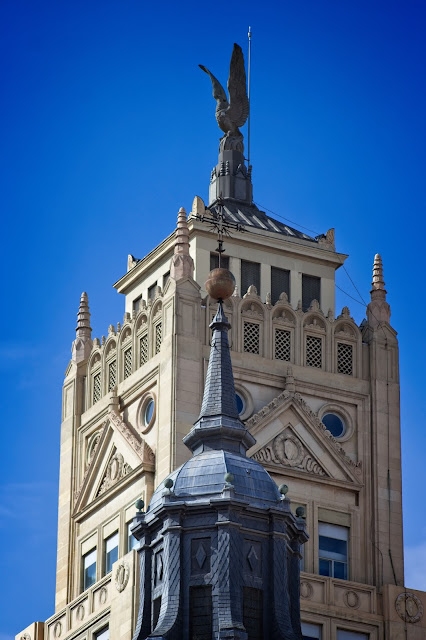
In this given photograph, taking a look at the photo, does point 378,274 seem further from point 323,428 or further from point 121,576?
point 121,576

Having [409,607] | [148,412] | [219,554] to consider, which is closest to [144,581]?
[219,554]

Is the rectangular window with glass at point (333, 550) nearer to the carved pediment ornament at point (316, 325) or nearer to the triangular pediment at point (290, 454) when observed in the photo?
the triangular pediment at point (290, 454)

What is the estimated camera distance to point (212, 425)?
71.2 m

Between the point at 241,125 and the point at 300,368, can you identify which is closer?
the point at 300,368

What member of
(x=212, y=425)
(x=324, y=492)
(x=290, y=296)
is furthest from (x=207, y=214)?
(x=212, y=425)

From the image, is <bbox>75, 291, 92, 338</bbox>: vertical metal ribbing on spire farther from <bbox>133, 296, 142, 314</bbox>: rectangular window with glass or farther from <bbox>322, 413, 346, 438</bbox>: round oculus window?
<bbox>322, 413, 346, 438</bbox>: round oculus window

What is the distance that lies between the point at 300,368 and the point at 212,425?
53.5ft

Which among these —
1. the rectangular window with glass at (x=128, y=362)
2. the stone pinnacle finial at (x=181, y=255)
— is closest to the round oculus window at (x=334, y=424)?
the stone pinnacle finial at (x=181, y=255)

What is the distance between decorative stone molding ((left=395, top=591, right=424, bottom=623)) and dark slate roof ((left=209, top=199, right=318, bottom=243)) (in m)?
12.2

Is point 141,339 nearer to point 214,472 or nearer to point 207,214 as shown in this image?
point 207,214

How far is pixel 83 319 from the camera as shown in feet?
300

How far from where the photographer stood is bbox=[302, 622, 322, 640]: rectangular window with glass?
274 ft

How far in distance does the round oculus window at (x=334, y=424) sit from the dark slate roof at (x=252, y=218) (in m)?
6.43

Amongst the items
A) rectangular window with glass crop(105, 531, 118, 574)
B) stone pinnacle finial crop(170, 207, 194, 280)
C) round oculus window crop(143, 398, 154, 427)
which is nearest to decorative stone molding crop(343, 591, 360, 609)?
rectangular window with glass crop(105, 531, 118, 574)
